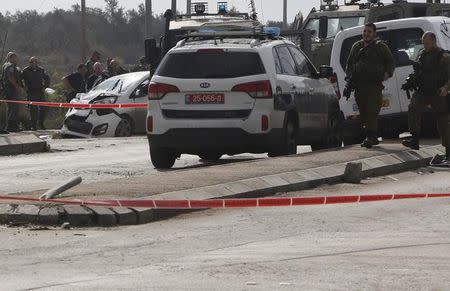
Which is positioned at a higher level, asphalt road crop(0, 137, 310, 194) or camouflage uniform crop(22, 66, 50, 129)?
asphalt road crop(0, 137, 310, 194)

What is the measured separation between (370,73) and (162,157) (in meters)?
3.05

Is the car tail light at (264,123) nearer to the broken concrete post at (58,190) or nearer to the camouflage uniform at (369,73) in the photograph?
the camouflage uniform at (369,73)

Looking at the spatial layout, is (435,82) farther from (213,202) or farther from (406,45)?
(213,202)

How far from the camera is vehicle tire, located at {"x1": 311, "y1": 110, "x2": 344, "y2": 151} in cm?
2053

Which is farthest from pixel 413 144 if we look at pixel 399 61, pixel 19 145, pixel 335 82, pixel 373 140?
pixel 19 145

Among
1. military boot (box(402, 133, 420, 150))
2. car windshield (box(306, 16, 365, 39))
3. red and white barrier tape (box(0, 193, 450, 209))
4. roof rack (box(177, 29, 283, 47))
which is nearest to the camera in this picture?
red and white barrier tape (box(0, 193, 450, 209))

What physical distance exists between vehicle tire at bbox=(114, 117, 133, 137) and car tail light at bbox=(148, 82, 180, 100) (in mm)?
9499

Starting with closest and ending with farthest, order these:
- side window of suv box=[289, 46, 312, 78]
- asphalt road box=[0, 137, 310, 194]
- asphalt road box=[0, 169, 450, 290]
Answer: asphalt road box=[0, 169, 450, 290], asphalt road box=[0, 137, 310, 194], side window of suv box=[289, 46, 312, 78]

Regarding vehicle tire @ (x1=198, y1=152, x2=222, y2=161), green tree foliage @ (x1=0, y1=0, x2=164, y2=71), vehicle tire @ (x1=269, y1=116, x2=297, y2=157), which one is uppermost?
vehicle tire @ (x1=269, y1=116, x2=297, y2=157)

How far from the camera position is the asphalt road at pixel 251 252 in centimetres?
866

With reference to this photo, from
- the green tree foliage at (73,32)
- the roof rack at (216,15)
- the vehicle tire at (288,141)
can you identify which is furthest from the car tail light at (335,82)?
the green tree foliage at (73,32)

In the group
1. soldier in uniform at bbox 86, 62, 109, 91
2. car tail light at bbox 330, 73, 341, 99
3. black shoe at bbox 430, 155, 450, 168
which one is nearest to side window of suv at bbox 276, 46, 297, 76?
black shoe at bbox 430, 155, 450, 168

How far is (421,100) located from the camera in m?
18.2

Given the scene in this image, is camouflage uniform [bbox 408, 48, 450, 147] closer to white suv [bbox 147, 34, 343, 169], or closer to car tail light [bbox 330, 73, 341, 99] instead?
white suv [bbox 147, 34, 343, 169]
